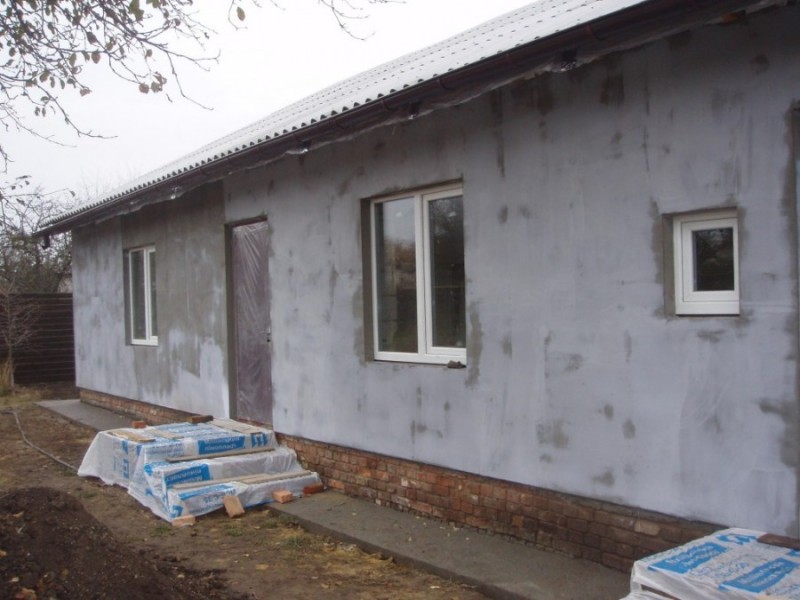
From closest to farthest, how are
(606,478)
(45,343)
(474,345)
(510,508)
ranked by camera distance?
(606,478), (510,508), (474,345), (45,343)

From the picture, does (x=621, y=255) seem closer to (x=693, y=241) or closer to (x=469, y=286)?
(x=693, y=241)

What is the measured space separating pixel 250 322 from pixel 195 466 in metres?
2.14

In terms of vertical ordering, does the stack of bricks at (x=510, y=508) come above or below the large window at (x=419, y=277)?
below

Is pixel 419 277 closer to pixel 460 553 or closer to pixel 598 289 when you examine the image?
pixel 598 289

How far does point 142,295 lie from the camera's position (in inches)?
460

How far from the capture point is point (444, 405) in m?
5.81

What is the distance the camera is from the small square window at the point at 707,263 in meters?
4.13

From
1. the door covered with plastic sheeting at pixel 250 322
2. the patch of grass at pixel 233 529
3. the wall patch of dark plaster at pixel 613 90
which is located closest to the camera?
the wall patch of dark plaster at pixel 613 90

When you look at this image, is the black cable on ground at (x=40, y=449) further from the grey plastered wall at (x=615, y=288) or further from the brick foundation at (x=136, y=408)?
the grey plastered wall at (x=615, y=288)

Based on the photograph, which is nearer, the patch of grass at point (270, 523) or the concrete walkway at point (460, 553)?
the concrete walkway at point (460, 553)

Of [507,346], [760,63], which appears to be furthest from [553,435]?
[760,63]

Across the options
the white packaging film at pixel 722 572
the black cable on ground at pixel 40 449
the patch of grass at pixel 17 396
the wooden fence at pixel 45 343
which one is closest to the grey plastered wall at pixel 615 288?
the white packaging film at pixel 722 572

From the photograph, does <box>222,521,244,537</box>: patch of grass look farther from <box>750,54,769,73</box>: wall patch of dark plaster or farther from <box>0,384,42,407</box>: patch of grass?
<box>0,384,42,407</box>: patch of grass

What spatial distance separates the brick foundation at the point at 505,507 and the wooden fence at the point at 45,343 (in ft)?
41.0
